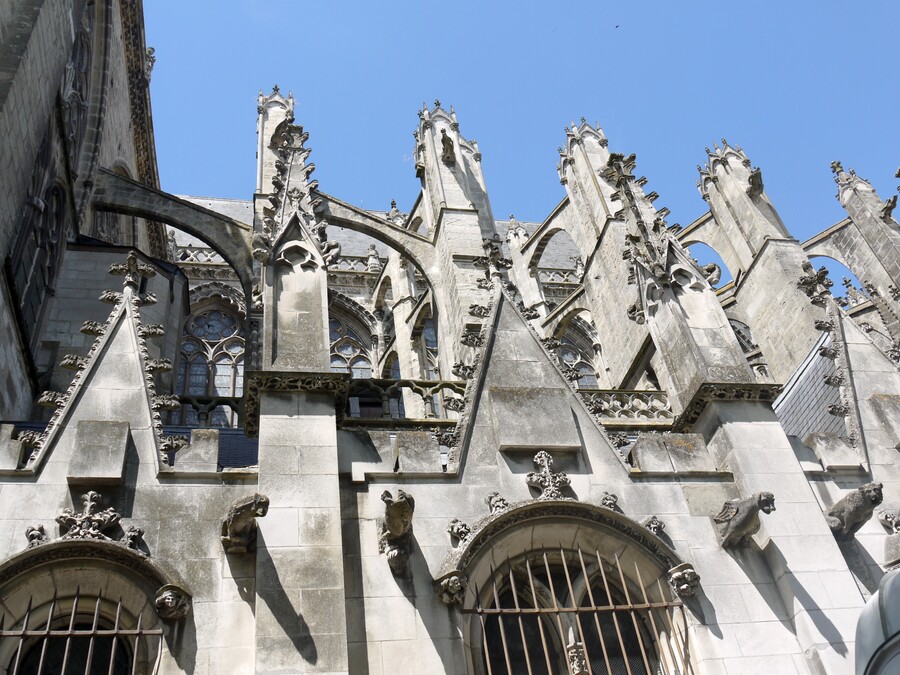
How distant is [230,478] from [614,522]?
3023 millimetres

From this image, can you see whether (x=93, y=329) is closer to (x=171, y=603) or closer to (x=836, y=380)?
(x=171, y=603)

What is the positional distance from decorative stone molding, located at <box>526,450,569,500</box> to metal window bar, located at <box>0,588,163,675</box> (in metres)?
3.06

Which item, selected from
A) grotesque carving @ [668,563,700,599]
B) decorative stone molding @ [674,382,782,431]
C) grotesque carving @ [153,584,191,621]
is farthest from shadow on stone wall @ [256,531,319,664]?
decorative stone molding @ [674,382,782,431]

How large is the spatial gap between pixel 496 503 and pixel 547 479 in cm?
50

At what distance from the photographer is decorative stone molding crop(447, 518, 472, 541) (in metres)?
6.94

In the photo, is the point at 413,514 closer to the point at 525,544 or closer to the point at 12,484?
the point at 525,544

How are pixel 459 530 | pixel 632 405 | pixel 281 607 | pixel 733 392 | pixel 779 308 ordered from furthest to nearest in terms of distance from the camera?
pixel 779 308 < pixel 632 405 < pixel 733 392 < pixel 459 530 < pixel 281 607

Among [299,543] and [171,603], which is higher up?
[299,543]

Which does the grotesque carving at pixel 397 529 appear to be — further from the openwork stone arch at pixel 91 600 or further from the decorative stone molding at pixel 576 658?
the openwork stone arch at pixel 91 600

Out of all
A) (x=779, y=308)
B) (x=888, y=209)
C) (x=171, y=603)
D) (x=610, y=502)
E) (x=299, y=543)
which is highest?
(x=888, y=209)

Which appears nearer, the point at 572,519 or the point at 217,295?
the point at 572,519

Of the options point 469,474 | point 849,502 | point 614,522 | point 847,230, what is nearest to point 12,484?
point 469,474

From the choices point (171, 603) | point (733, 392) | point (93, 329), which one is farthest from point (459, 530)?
point (93, 329)

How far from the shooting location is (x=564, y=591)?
7.18 meters
